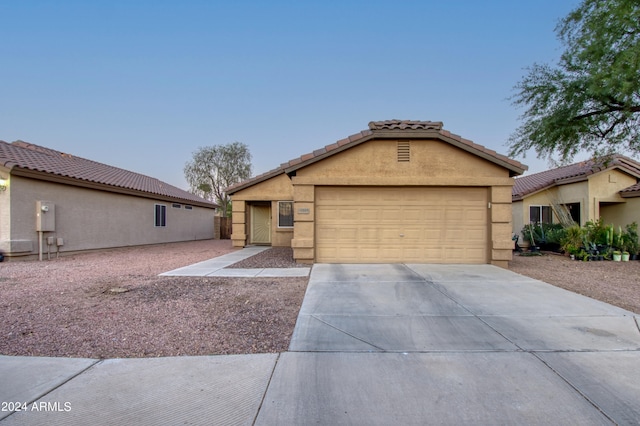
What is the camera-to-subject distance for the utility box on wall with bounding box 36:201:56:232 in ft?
39.5

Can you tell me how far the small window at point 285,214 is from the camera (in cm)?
1691

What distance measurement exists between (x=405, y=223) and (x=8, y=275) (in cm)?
1135

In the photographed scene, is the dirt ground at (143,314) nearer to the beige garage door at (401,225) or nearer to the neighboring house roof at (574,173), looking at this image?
the beige garage door at (401,225)

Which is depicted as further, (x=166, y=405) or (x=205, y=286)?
(x=205, y=286)

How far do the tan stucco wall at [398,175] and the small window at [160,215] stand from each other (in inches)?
495

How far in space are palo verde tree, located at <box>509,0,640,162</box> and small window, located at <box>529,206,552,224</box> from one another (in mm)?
3181

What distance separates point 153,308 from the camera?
5625 mm

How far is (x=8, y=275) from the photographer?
8750 mm

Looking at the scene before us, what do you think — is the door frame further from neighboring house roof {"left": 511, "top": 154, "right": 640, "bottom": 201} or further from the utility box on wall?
neighboring house roof {"left": 511, "top": 154, "right": 640, "bottom": 201}

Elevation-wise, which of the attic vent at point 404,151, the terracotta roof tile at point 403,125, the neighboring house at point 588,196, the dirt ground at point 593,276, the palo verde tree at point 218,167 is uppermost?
the palo verde tree at point 218,167

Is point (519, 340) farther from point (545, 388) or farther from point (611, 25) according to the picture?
point (611, 25)

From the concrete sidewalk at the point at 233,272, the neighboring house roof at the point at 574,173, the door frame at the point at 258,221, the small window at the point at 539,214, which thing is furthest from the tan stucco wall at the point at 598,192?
the door frame at the point at 258,221

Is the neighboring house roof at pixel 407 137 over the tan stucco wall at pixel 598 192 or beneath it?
over

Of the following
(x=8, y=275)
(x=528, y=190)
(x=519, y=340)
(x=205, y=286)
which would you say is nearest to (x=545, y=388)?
(x=519, y=340)
